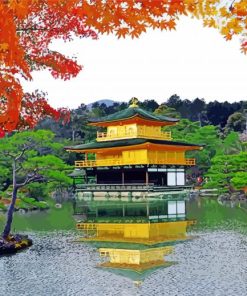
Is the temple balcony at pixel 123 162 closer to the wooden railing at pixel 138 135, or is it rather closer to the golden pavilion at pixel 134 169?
the golden pavilion at pixel 134 169

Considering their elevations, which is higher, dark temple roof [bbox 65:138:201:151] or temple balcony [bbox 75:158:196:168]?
dark temple roof [bbox 65:138:201:151]

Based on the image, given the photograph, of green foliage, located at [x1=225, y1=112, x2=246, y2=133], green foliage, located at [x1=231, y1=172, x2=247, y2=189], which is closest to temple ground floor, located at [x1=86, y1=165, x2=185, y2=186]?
green foliage, located at [x1=231, y1=172, x2=247, y2=189]

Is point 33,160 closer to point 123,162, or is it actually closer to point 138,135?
point 123,162

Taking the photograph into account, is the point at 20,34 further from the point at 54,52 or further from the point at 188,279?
the point at 188,279

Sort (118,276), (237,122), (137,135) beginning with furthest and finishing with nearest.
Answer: (237,122) → (137,135) → (118,276)

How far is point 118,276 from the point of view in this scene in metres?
9.12

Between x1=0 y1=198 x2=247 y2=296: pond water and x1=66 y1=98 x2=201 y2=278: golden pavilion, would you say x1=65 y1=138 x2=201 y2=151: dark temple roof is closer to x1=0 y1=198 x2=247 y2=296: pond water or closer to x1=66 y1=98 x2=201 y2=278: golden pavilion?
x1=66 y1=98 x2=201 y2=278: golden pavilion

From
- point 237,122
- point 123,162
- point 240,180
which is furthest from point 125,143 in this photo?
point 237,122

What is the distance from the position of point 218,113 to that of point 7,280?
64.5 m

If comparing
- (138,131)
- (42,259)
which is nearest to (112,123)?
(138,131)

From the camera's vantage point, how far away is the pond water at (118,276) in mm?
8141

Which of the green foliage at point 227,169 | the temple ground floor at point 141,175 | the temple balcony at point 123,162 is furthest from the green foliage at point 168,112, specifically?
the green foliage at point 227,169

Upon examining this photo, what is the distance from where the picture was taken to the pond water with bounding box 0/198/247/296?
26.7 feet

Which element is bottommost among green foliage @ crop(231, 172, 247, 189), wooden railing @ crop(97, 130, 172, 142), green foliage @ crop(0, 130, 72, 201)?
green foliage @ crop(231, 172, 247, 189)
